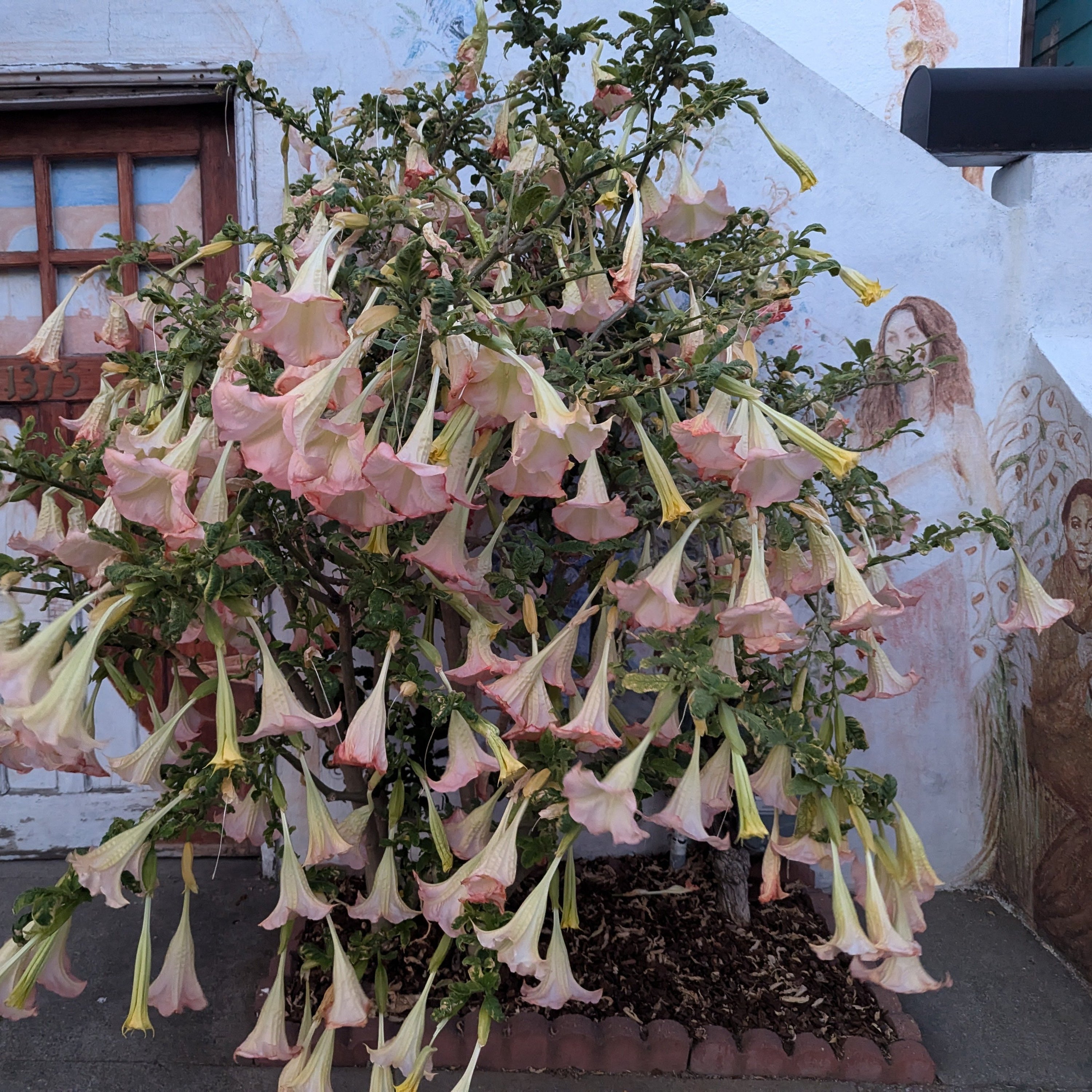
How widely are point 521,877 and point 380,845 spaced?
1.28 ft

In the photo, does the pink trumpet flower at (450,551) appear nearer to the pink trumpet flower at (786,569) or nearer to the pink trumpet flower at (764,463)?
the pink trumpet flower at (764,463)

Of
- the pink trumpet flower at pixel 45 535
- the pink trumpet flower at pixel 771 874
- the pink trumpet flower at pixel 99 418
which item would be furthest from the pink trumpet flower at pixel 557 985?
the pink trumpet flower at pixel 99 418

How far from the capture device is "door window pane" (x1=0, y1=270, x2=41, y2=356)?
3.25 metres

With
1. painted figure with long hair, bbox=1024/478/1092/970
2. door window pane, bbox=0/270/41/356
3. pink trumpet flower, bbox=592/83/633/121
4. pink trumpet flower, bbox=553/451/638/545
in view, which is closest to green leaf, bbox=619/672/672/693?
pink trumpet flower, bbox=553/451/638/545

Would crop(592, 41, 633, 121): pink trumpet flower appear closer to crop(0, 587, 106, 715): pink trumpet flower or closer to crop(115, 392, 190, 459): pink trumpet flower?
crop(115, 392, 190, 459): pink trumpet flower

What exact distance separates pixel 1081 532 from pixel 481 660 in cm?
208

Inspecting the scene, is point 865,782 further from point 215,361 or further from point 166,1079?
point 166,1079

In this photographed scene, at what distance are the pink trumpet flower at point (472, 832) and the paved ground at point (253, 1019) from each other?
→ 0.76 m

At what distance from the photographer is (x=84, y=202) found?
10.5ft

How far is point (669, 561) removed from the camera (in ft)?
5.53

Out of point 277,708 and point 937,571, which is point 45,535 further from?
point 937,571

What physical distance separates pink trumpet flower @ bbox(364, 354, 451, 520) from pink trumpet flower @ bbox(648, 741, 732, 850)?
0.69 metres

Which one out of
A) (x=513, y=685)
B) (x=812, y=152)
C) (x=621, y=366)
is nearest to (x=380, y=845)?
(x=513, y=685)

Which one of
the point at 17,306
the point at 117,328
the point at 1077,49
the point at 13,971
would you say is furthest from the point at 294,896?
the point at 1077,49
